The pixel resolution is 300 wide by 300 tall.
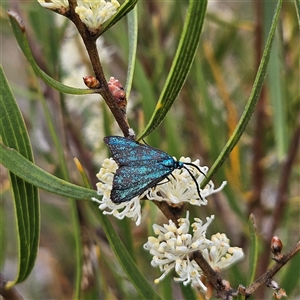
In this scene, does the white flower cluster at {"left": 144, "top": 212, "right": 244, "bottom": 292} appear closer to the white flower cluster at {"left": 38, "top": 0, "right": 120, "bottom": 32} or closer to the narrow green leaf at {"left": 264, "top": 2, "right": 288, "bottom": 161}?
the white flower cluster at {"left": 38, "top": 0, "right": 120, "bottom": 32}

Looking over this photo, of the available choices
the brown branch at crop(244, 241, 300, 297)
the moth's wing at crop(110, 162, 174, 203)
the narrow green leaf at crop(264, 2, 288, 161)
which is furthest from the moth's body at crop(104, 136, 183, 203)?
the narrow green leaf at crop(264, 2, 288, 161)

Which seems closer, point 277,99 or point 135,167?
point 135,167

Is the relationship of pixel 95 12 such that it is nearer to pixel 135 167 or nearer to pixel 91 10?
pixel 91 10

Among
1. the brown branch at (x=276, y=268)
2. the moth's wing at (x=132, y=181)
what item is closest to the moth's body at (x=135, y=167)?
the moth's wing at (x=132, y=181)

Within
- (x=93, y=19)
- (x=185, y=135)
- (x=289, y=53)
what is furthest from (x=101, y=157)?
(x=93, y=19)

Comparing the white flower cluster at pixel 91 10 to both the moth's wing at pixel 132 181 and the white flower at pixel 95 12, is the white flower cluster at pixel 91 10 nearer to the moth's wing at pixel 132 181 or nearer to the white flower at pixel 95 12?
the white flower at pixel 95 12

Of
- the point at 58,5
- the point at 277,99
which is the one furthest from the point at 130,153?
the point at 277,99
